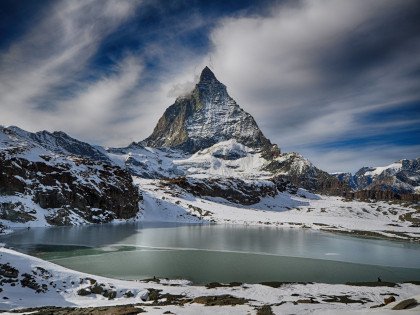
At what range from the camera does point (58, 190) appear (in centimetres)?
12544

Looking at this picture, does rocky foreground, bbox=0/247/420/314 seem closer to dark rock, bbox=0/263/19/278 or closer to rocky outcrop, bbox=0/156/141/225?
dark rock, bbox=0/263/19/278

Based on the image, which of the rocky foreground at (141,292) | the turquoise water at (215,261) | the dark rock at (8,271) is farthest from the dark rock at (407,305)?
A: the dark rock at (8,271)

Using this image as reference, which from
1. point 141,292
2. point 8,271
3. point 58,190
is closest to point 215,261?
point 141,292

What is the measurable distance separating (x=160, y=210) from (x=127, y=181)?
877 inches

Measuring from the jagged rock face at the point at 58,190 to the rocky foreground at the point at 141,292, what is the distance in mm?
77311

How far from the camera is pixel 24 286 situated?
32219 mm

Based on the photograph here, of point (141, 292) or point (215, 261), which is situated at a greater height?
point (141, 292)

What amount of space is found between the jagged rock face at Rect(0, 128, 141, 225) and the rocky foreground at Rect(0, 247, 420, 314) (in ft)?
254

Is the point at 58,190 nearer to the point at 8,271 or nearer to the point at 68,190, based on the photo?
the point at 68,190

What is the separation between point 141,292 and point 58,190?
104720mm

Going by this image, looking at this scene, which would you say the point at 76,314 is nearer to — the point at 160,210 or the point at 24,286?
the point at 24,286

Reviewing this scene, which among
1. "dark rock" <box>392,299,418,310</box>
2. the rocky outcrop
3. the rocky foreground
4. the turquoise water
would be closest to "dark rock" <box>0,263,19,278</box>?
the rocky foreground

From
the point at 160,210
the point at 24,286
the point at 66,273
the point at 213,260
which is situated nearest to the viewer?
the point at 24,286

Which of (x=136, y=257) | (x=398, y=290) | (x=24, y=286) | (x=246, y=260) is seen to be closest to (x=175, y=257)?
(x=136, y=257)
